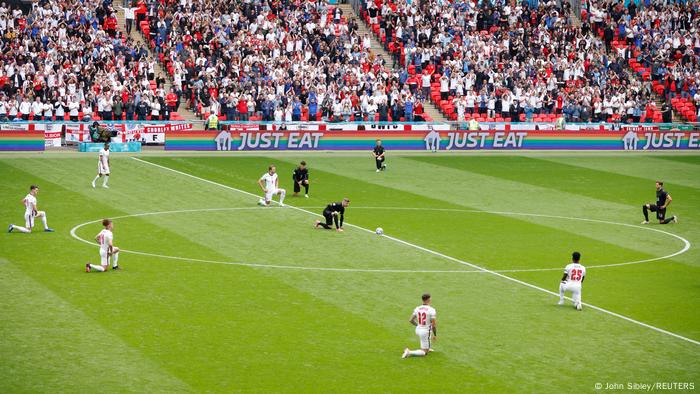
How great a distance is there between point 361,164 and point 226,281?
26.7 meters

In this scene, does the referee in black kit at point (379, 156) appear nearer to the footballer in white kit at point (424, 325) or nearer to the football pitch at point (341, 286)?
the football pitch at point (341, 286)

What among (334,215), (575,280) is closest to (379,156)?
(334,215)

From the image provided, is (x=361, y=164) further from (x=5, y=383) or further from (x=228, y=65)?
(x=5, y=383)

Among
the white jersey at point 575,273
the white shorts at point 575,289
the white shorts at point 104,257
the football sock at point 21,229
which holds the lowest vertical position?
the football sock at point 21,229

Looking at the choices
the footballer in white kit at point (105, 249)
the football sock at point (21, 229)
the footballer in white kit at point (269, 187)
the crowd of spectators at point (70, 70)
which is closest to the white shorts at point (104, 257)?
the footballer in white kit at point (105, 249)

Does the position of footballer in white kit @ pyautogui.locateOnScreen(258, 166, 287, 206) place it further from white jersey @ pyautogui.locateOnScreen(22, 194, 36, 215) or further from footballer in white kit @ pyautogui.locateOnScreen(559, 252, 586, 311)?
footballer in white kit @ pyautogui.locateOnScreen(559, 252, 586, 311)

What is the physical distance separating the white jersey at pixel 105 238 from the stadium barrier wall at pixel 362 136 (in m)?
28.6

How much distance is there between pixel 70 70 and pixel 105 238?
33714 millimetres

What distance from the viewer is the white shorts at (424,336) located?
22.1m

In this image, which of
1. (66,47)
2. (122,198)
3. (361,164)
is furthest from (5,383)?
(66,47)

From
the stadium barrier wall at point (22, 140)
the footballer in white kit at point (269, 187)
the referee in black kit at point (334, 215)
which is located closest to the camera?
the referee in black kit at point (334, 215)

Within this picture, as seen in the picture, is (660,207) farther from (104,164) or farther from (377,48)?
(377,48)

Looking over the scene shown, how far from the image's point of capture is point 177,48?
2562 inches

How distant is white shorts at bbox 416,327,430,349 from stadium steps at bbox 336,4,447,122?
149ft
